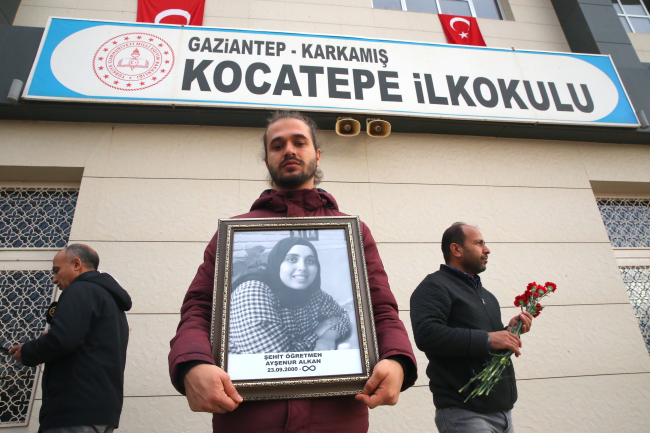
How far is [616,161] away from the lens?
4.27 m

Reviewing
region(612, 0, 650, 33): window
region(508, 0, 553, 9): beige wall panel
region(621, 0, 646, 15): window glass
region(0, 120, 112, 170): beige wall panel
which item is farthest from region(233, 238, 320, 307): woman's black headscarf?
region(621, 0, 646, 15): window glass

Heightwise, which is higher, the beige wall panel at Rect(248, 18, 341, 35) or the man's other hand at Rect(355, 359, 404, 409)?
the beige wall panel at Rect(248, 18, 341, 35)

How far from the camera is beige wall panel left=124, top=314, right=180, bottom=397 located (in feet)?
9.33

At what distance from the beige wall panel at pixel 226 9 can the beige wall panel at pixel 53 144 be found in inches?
77.4

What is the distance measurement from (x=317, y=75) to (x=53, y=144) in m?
2.68

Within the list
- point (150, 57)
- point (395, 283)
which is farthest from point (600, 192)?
point (150, 57)

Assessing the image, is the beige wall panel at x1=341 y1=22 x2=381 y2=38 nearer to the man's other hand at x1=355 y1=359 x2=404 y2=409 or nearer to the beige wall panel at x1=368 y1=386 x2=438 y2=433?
→ the beige wall panel at x1=368 y1=386 x2=438 y2=433

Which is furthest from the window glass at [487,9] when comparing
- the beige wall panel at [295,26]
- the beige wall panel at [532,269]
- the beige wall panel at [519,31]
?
the beige wall panel at [532,269]

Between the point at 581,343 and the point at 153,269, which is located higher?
the point at 153,269

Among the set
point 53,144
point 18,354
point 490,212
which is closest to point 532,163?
point 490,212

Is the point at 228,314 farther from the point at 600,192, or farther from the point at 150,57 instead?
the point at 600,192

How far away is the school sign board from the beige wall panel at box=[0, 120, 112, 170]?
345 millimetres

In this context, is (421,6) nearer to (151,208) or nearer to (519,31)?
(519,31)

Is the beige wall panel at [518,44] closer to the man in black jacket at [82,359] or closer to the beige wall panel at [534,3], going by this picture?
the beige wall panel at [534,3]
